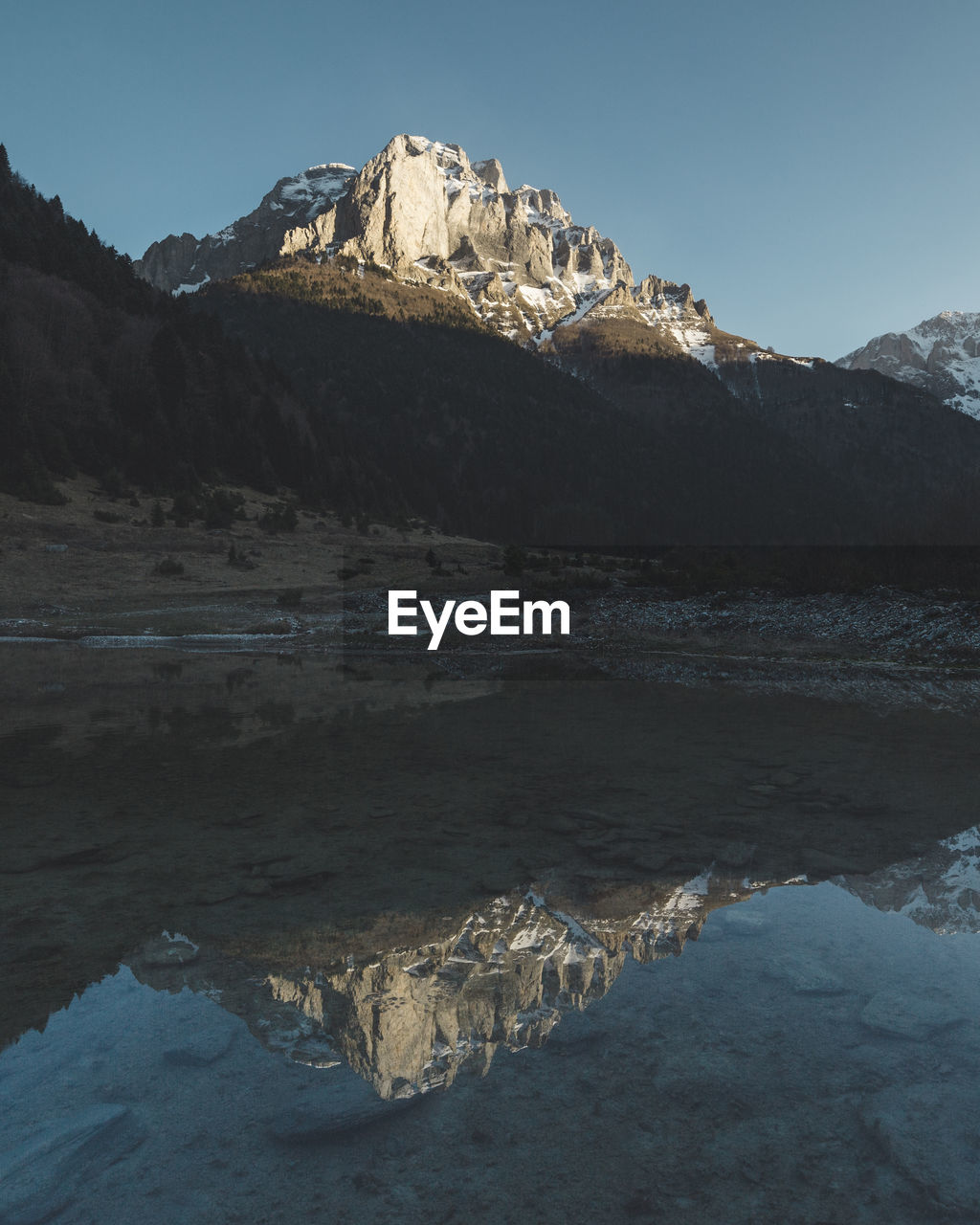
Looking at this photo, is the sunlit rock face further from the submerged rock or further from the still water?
the submerged rock

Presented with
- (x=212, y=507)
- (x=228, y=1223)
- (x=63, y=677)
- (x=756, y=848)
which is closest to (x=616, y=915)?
(x=756, y=848)

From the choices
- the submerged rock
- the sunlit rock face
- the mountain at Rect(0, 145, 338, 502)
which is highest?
the mountain at Rect(0, 145, 338, 502)

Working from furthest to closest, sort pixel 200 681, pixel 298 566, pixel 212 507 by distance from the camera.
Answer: pixel 212 507
pixel 298 566
pixel 200 681

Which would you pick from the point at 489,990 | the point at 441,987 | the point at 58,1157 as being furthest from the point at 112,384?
the point at 58,1157

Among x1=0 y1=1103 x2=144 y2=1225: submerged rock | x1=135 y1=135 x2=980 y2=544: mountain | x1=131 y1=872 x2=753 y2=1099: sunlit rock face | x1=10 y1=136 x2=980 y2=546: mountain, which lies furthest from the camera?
x1=135 y1=135 x2=980 y2=544: mountain

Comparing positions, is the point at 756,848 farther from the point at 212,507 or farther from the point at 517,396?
the point at 517,396

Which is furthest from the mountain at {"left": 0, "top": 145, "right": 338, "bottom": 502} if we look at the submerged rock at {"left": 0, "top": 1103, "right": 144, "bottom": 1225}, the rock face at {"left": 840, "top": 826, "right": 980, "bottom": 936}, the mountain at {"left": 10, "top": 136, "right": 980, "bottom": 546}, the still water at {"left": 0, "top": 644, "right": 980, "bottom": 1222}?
the rock face at {"left": 840, "top": 826, "right": 980, "bottom": 936}
